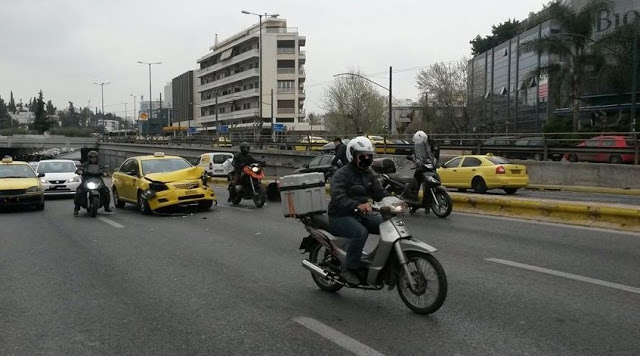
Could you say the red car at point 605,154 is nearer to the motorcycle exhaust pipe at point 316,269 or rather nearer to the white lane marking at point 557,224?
the white lane marking at point 557,224

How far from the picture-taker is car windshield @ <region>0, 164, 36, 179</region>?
17.0 metres

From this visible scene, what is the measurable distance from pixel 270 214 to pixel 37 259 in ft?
19.5

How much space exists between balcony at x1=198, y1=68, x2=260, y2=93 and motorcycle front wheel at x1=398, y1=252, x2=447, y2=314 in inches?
3525

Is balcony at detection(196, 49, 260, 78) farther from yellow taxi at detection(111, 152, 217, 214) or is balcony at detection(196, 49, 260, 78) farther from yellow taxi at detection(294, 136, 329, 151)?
yellow taxi at detection(111, 152, 217, 214)

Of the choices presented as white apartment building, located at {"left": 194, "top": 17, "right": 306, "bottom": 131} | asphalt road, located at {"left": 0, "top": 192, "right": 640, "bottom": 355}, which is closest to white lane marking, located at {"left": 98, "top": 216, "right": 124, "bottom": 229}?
asphalt road, located at {"left": 0, "top": 192, "right": 640, "bottom": 355}

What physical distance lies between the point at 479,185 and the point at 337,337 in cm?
1557

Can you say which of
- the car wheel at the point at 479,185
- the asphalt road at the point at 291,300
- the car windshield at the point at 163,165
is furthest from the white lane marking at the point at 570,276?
the car wheel at the point at 479,185

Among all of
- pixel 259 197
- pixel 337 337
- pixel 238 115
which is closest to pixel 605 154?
pixel 259 197

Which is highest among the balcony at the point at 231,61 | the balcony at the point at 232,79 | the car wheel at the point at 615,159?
the balcony at the point at 231,61

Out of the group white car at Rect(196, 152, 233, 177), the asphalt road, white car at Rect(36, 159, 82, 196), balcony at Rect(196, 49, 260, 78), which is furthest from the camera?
balcony at Rect(196, 49, 260, 78)

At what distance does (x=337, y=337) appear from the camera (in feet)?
16.1

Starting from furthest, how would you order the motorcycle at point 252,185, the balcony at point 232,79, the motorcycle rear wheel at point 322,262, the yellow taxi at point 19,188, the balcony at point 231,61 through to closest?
the balcony at point 232,79
the balcony at point 231,61
the yellow taxi at point 19,188
the motorcycle at point 252,185
the motorcycle rear wheel at point 322,262

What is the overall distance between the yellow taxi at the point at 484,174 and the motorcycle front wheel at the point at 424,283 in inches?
566

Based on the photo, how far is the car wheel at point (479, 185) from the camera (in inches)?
764
